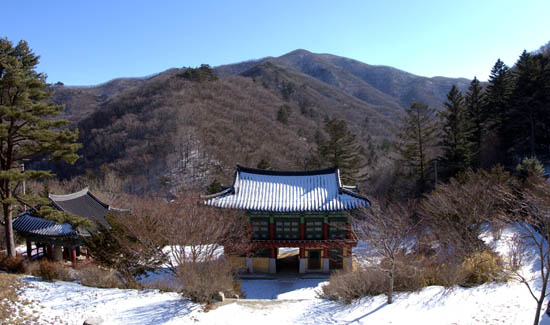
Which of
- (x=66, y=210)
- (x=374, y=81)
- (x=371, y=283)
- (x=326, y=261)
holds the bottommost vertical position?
(x=326, y=261)

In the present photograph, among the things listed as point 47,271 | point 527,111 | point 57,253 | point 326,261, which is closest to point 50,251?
point 57,253

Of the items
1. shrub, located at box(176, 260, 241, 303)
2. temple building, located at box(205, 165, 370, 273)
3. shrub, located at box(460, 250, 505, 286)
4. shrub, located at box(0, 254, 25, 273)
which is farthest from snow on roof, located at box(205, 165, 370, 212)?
shrub, located at box(0, 254, 25, 273)

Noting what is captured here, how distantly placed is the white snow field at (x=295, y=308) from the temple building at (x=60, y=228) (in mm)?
5019

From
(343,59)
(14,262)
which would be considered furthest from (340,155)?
(343,59)

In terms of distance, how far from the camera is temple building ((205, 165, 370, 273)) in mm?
18562

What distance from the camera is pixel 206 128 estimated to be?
2228 inches

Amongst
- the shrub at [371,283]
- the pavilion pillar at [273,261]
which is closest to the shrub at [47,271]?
the pavilion pillar at [273,261]

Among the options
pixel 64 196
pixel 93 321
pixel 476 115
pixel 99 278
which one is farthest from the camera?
pixel 476 115

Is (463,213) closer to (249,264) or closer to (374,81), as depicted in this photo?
(249,264)

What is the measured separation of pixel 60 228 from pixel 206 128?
3953 cm

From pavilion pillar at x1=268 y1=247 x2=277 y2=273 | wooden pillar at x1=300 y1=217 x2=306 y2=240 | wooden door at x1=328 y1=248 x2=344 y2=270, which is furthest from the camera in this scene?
wooden door at x1=328 y1=248 x2=344 y2=270

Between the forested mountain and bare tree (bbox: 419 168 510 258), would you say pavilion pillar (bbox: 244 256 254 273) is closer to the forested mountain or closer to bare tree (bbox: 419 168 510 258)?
bare tree (bbox: 419 168 510 258)

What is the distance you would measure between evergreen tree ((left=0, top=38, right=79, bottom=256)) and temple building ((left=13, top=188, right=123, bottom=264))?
2818 millimetres

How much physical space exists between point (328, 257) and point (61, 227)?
14.5 m
